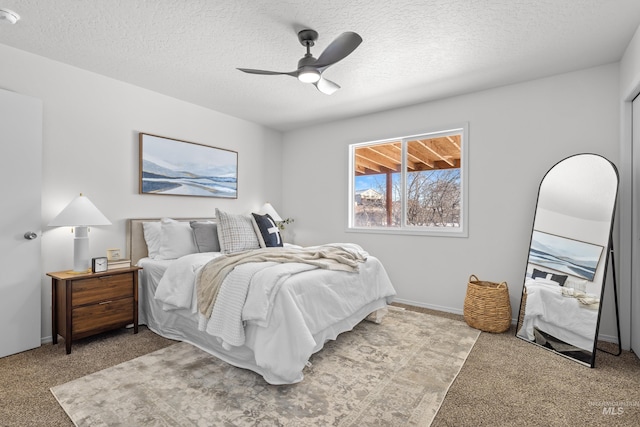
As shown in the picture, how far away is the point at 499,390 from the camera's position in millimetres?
2068

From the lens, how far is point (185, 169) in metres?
3.93

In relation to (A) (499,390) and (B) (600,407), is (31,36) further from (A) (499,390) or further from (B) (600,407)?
(B) (600,407)

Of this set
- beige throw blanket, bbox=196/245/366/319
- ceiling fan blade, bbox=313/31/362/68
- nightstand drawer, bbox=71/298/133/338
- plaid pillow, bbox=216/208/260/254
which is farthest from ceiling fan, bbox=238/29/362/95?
nightstand drawer, bbox=71/298/133/338

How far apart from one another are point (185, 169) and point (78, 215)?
1393mm

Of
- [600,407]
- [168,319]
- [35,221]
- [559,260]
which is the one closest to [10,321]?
[35,221]

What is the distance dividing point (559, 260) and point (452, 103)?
2010 millimetres

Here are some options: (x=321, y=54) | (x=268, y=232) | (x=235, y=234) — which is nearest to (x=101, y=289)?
(x=235, y=234)

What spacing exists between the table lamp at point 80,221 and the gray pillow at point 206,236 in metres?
0.87

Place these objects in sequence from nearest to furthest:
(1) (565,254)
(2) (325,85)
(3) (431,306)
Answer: (2) (325,85) < (1) (565,254) < (3) (431,306)

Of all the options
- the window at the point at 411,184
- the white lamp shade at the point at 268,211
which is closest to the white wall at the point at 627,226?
the window at the point at 411,184

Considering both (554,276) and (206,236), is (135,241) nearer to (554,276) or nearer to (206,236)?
(206,236)

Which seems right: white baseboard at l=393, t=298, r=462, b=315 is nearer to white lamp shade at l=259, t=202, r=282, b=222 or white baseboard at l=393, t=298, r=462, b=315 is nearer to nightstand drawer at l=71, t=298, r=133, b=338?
white lamp shade at l=259, t=202, r=282, b=222

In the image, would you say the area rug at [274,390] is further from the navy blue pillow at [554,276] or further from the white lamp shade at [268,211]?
the white lamp shade at [268,211]

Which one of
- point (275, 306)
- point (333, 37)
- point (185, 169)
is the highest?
point (333, 37)
